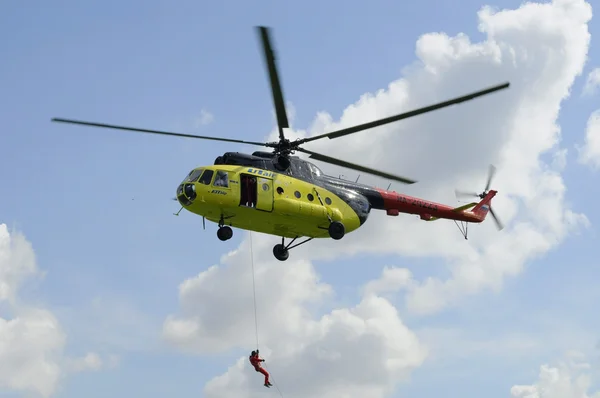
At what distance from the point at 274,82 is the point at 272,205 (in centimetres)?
595

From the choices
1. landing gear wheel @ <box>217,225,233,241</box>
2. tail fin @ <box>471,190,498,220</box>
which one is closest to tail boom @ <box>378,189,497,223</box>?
tail fin @ <box>471,190,498,220</box>

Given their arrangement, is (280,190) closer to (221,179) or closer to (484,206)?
(221,179)

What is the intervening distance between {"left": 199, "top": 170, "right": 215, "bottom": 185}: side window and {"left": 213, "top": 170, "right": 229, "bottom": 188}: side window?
0.27 meters

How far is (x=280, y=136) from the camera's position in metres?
38.8

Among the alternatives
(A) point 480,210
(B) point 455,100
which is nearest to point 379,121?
(B) point 455,100

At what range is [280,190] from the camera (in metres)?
37.1

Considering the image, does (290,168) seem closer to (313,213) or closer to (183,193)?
(313,213)

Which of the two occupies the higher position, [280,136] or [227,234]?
[280,136]

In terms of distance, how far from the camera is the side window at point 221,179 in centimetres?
3522

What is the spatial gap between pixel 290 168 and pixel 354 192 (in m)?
4.33

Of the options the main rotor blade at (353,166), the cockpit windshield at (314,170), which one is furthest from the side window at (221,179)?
the cockpit windshield at (314,170)

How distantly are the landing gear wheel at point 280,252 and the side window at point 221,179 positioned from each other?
261 inches

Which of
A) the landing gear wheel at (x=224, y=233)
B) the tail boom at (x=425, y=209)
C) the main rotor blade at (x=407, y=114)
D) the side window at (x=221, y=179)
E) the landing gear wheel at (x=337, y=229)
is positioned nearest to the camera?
the main rotor blade at (x=407, y=114)

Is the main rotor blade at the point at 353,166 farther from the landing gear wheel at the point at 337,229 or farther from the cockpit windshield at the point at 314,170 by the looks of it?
the landing gear wheel at the point at 337,229
